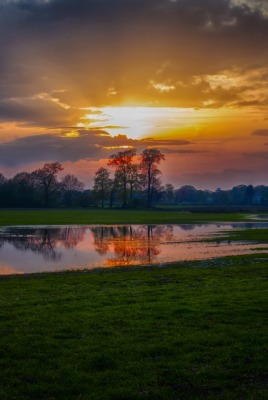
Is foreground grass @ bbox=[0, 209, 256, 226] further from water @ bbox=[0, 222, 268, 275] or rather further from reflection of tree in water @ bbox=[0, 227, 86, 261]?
water @ bbox=[0, 222, 268, 275]

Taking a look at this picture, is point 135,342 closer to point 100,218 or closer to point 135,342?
point 135,342

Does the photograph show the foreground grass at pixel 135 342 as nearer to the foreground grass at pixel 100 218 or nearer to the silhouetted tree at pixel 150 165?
the foreground grass at pixel 100 218

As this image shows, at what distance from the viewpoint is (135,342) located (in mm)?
13297

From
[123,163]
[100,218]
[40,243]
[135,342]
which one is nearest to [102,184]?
[123,163]

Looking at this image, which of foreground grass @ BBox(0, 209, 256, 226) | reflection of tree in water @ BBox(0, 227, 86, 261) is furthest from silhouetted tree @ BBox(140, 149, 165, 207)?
reflection of tree in water @ BBox(0, 227, 86, 261)

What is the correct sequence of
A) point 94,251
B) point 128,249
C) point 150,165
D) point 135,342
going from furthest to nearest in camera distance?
point 150,165 < point 128,249 < point 94,251 < point 135,342

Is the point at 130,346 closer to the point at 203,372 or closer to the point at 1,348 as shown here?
the point at 203,372

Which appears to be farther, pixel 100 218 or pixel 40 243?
pixel 100 218

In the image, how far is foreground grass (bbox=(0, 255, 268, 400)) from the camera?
403 inches

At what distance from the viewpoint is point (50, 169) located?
631ft

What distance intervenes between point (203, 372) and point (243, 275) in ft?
57.0

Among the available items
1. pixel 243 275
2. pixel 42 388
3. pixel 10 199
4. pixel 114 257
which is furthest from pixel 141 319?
pixel 10 199

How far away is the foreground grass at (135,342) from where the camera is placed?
1023 centimetres

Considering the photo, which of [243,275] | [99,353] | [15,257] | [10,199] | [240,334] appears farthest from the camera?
[10,199]
